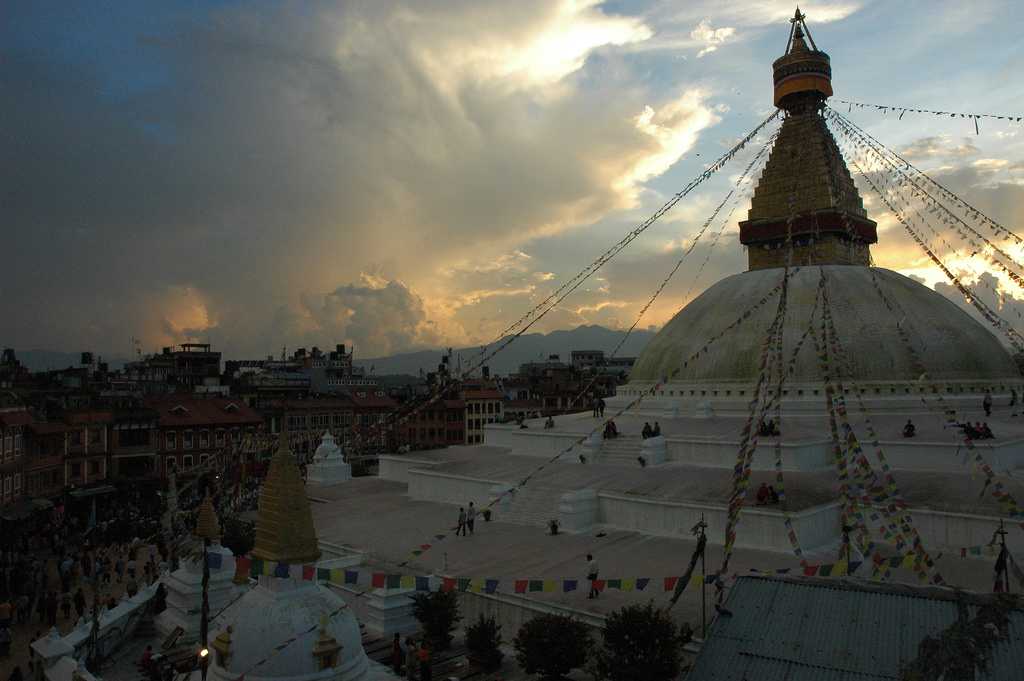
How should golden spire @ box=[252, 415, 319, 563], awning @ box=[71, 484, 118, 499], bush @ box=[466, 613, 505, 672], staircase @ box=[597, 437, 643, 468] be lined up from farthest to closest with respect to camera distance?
awning @ box=[71, 484, 118, 499], staircase @ box=[597, 437, 643, 468], bush @ box=[466, 613, 505, 672], golden spire @ box=[252, 415, 319, 563]

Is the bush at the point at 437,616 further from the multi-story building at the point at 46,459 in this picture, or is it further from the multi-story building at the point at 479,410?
the multi-story building at the point at 479,410

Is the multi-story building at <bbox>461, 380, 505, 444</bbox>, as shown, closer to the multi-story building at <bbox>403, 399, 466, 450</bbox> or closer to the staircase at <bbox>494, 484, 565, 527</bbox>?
the multi-story building at <bbox>403, 399, 466, 450</bbox>

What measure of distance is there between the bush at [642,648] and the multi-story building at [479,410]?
1405 inches

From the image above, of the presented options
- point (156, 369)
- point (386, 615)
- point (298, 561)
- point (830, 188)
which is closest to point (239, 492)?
point (386, 615)

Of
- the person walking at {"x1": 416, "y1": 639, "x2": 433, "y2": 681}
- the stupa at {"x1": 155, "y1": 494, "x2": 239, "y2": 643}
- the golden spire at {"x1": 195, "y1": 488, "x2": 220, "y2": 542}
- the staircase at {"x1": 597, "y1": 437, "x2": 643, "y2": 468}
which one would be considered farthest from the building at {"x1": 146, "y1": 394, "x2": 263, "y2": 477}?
the person walking at {"x1": 416, "y1": 639, "x2": 433, "y2": 681}

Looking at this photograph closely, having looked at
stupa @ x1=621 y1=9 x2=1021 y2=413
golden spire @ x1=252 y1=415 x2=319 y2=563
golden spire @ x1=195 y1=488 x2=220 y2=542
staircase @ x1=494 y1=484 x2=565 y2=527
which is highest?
stupa @ x1=621 y1=9 x2=1021 y2=413

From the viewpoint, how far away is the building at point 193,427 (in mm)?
30969

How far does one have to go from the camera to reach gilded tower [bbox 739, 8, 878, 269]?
896 inches

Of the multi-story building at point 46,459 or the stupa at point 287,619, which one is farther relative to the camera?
the multi-story building at point 46,459

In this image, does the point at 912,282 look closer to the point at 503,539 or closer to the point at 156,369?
the point at 503,539

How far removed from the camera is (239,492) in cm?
1877

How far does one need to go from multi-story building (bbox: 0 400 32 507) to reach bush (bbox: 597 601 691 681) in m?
21.0

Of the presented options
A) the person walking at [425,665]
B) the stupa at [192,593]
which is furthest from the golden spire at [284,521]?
the stupa at [192,593]

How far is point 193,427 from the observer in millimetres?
31750
